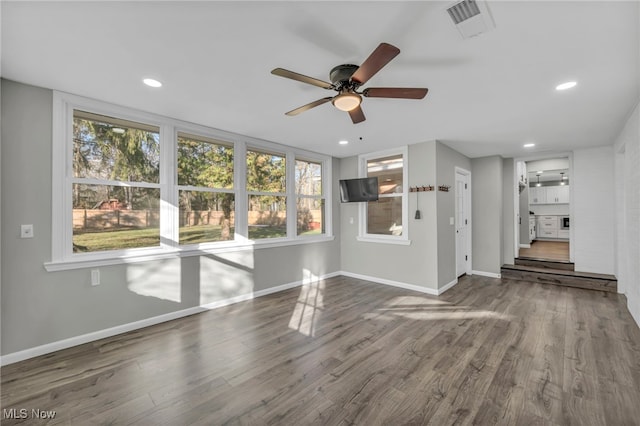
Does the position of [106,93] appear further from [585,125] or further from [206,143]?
[585,125]

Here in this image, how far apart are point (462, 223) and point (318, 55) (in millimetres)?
4660

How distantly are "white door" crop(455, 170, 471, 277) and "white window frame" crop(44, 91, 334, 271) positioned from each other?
8.95ft

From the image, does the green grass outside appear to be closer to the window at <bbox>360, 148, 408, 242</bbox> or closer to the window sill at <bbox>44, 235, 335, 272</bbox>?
the window sill at <bbox>44, 235, 335, 272</bbox>

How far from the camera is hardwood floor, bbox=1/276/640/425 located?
179 cm

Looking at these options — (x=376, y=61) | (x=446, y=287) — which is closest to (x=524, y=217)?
(x=446, y=287)

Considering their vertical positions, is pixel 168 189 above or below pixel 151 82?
below

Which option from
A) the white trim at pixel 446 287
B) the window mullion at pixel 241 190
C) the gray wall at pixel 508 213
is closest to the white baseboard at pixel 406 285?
the white trim at pixel 446 287

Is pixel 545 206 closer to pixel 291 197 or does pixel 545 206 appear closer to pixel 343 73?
pixel 291 197

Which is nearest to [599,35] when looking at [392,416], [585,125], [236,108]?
[585,125]

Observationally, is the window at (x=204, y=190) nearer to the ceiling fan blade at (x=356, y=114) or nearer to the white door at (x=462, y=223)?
the ceiling fan blade at (x=356, y=114)

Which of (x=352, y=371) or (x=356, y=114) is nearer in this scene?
(x=352, y=371)

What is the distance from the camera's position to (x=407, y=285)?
4.61m

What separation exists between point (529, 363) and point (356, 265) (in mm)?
3296

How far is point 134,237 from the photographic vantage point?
3.13 m
